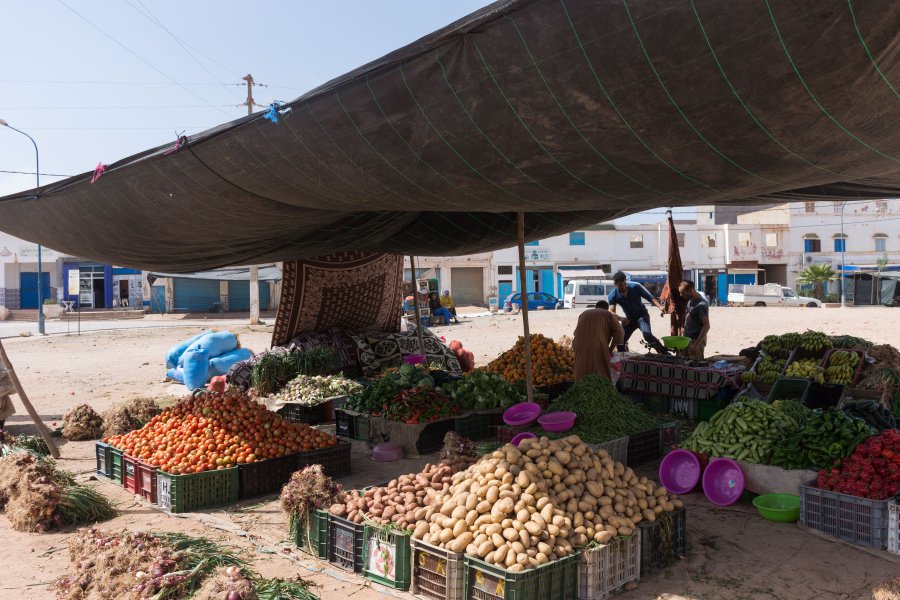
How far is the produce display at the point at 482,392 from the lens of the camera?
7418 millimetres

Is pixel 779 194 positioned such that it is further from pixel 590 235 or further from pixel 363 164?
pixel 590 235

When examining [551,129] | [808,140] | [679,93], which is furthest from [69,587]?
[808,140]

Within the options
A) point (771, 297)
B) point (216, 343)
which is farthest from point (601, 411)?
point (771, 297)

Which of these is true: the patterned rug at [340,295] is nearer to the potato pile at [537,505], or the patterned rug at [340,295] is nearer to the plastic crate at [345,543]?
the plastic crate at [345,543]

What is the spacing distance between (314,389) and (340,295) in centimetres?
263

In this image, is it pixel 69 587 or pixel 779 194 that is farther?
pixel 779 194

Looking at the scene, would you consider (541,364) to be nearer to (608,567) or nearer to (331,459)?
(331,459)

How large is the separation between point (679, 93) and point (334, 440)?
451 cm

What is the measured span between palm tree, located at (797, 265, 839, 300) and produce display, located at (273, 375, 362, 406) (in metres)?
36.7

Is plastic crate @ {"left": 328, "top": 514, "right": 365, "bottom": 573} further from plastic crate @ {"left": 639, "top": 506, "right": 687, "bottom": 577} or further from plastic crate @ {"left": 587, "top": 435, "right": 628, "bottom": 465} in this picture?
plastic crate @ {"left": 587, "top": 435, "right": 628, "bottom": 465}

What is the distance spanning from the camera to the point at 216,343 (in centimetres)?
1079

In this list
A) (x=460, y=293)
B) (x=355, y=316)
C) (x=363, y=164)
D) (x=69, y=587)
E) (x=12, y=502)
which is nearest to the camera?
(x=69, y=587)

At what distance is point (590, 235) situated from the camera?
41500 millimetres

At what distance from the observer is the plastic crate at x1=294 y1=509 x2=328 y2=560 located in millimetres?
4344
